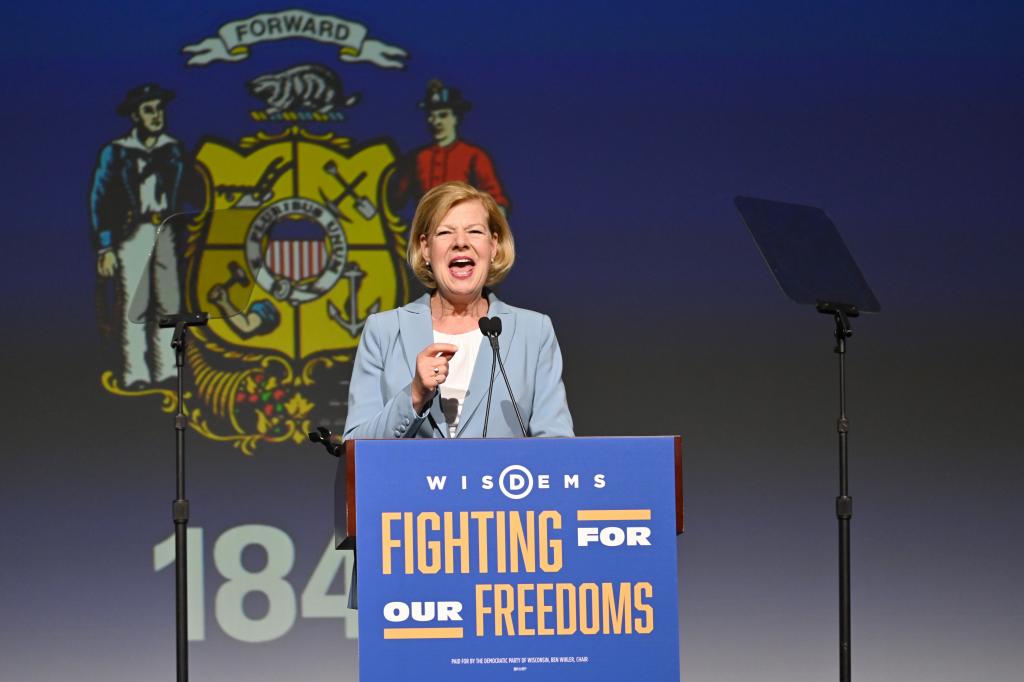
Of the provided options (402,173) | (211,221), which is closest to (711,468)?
(402,173)

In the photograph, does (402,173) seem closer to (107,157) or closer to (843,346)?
(107,157)

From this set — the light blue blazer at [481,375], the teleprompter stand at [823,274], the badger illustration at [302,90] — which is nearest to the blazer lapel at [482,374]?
the light blue blazer at [481,375]

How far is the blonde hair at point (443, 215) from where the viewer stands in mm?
2648

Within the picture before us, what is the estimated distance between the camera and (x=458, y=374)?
2.65 meters

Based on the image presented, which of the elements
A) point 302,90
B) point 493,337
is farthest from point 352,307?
point 493,337

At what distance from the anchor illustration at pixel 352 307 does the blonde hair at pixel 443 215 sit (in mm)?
1486

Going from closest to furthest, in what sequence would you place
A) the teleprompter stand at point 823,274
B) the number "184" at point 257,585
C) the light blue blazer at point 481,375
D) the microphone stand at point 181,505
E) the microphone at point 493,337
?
the microphone at point 493,337, the light blue blazer at point 481,375, the teleprompter stand at point 823,274, the microphone stand at point 181,505, the number "184" at point 257,585

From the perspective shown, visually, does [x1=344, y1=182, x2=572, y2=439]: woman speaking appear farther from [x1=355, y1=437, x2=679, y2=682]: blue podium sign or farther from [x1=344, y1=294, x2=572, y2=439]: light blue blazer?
[x1=355, y1=437, x2=679, y2=682]: blue podium sign

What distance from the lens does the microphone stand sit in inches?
129

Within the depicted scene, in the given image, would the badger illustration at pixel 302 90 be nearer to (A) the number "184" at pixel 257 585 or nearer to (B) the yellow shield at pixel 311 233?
(B) the yellow shield at pixel 311 233

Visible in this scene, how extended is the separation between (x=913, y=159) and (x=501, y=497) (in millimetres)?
2811

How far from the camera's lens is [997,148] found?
4387 mm

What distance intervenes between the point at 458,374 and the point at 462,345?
0.06 meters

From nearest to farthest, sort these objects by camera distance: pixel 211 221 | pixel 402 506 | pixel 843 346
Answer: pixel 402 506
pixel 843 346
pixel 211 221
